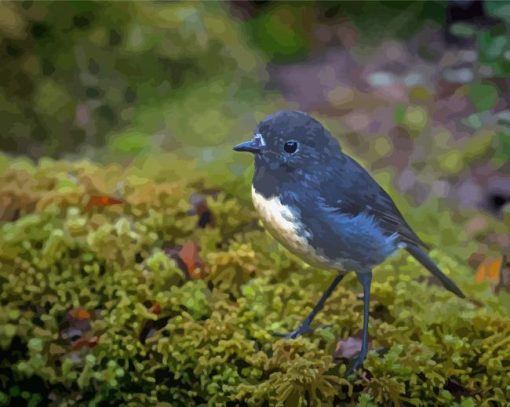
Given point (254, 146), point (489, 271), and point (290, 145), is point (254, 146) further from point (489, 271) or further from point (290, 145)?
point (489, 271)

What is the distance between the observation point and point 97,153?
307cm

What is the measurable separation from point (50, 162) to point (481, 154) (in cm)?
158

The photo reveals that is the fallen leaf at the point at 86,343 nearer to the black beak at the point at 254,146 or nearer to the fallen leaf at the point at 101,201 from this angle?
the fallen leaf at the point at 101,201

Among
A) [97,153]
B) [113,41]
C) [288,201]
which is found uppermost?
[113,41]

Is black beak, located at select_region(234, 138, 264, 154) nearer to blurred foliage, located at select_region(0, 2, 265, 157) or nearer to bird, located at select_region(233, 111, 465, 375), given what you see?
bird, located at select_region(233, 111, 465, 375)

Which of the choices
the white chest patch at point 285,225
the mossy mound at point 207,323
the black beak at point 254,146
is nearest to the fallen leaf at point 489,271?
the mossy mound at point 207,323

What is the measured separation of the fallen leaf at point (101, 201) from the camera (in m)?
2.31

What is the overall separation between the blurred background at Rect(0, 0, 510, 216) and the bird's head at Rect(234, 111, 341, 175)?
1.02m

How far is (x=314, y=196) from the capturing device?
1.59 m

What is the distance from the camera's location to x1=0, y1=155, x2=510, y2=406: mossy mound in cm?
173

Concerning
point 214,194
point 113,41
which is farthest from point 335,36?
point 214,194

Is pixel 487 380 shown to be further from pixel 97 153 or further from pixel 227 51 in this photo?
pixel 227 51

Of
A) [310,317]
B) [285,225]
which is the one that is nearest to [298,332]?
[310,317]

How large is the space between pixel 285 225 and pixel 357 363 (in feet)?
1.25
